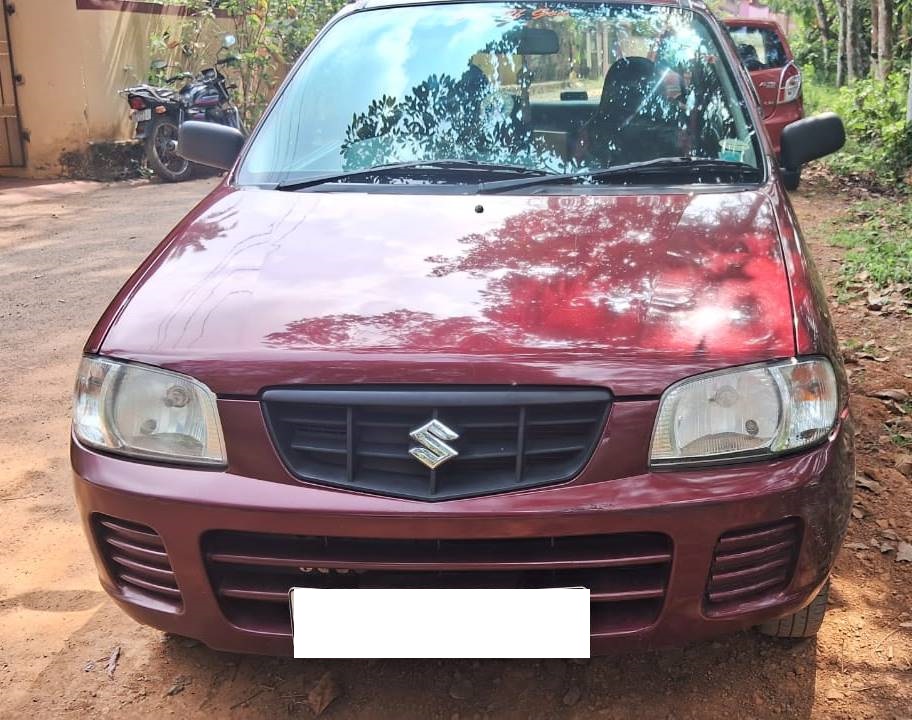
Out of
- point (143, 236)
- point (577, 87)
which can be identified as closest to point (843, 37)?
point (143, 236)

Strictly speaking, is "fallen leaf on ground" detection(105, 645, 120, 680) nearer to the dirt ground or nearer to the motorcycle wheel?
the dirt ground

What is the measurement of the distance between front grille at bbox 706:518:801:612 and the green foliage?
786 centimetres

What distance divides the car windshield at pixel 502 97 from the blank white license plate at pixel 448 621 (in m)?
1.25

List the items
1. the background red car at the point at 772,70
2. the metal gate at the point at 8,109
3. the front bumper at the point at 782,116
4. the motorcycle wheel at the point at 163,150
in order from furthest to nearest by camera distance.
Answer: the motorcycle wheel at the point at 163,150, the metal gate at the point at 8,109, the background red car at the point at 772,70, the front bumper at the point at 782,116

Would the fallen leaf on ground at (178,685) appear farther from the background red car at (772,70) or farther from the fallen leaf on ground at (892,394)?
the background red car at (772,70)

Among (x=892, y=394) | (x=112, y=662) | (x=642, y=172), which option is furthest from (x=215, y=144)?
(x=892, y=394)

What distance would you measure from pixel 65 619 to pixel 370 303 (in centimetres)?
137

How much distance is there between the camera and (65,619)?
263 centimetres

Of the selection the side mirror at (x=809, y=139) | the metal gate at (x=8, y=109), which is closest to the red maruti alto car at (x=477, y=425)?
the side mirror at (x=809, y=139)

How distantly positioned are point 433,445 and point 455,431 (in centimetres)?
5

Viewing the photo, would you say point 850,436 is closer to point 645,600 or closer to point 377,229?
point 645,600

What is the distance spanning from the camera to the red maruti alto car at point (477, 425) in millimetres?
1808

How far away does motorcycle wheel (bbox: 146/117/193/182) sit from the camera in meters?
10.4

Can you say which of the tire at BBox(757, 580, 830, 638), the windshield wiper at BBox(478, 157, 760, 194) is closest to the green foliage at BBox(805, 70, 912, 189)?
the windshield wiper at BBox(478, 157, 760, 194)
